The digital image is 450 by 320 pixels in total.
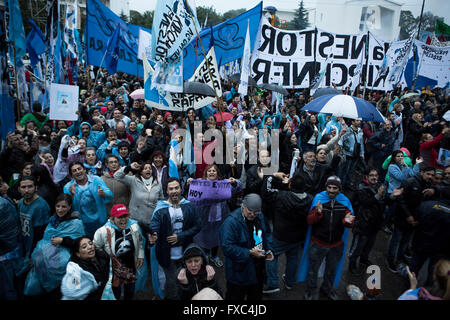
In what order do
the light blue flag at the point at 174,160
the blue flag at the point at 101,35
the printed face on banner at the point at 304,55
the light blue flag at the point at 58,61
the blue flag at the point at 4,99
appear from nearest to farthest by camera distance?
the blue flag at the point at 4,99 < the light blue flag at the point at 174,160 < the light blue flag at the point at 58,61 < the printed face on banner at the point at 304,55 < the blue flag at the point at 101,35

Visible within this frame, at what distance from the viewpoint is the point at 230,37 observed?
740 centimetres

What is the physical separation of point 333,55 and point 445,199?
4.97m

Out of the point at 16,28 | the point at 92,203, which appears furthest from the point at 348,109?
the point at 16,28

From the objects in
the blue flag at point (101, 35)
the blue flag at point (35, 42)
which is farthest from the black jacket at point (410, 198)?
the blue flag at point (35, 42)

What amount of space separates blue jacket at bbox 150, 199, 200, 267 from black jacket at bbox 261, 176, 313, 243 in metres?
1.02

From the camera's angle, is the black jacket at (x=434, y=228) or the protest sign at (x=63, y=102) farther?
the protest sign at (x=63, y=102)

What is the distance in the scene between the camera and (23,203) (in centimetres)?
344

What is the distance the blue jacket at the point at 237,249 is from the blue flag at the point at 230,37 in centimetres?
472

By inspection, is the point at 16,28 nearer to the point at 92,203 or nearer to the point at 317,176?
the point at 92,203

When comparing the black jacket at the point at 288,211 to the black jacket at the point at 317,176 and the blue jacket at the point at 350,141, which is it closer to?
the black jacket at the point at 317,176

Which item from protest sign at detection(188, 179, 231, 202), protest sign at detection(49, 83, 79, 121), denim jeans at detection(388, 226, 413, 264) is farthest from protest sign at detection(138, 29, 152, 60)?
denim jeans at detection(388, 226, 413, 264)

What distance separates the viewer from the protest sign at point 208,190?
12.8ft

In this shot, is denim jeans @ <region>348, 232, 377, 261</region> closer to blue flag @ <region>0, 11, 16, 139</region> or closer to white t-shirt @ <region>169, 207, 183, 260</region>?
white t-shirt @ <region>169, 207, 183, 260</region>

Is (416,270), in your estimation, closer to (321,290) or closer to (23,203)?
(321,290)
